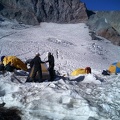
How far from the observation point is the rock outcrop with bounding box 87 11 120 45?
33.7 meters

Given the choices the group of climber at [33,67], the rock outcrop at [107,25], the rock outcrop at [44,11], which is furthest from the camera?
the rock outcrop at [44,11]

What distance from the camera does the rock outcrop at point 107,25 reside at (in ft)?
110

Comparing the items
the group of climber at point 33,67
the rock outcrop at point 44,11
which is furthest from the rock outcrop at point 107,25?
the group of climber at point 33,67

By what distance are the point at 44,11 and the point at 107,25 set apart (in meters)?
12.9

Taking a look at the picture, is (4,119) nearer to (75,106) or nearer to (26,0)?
(75,106)

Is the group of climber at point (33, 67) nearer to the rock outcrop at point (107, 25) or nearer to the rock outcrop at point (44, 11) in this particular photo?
the rock outcrop at point (107, 25)

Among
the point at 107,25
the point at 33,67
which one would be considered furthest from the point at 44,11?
the point at 33,67

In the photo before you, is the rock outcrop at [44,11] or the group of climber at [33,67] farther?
the rock outcrop at [44,11]

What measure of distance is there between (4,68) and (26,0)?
32.8 meters

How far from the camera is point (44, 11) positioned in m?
41.1

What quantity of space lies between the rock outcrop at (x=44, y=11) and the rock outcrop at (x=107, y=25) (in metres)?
3.14

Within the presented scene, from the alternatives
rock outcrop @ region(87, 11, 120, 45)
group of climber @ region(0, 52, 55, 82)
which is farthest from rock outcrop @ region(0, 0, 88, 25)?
group of climber @ region(0, 52, 55, 82)

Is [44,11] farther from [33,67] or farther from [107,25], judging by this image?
[33,67]

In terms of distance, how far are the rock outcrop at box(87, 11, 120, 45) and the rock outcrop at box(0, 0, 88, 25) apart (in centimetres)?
314
